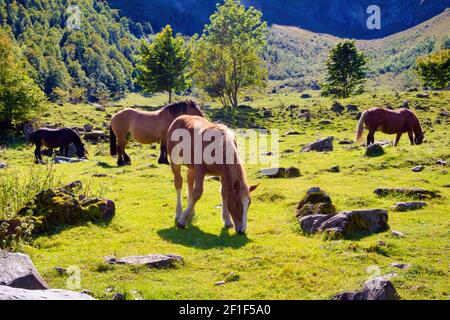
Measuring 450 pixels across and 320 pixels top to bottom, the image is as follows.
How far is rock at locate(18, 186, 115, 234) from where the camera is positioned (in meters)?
11.1

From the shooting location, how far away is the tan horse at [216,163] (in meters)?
10.6

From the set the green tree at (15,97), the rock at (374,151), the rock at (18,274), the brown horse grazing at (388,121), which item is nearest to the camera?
the rock at (18,274)

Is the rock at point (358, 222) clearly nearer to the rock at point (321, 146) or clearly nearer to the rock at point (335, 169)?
the rock at point (335, 169)

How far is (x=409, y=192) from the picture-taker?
15.1m

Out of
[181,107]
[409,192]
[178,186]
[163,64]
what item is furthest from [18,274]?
[163,64]

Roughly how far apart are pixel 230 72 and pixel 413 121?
33.2 meters

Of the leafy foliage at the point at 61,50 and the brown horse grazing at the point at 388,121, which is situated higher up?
the leafy foliage at the point at 61,50

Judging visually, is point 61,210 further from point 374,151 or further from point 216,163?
point 374,151

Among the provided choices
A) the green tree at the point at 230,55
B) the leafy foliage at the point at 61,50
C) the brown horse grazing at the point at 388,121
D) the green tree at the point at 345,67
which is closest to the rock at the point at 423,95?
the green tree at the point at 345,67

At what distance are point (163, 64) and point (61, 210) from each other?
165 feet

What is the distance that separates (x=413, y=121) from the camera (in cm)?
2753

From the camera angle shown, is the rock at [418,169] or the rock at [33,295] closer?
the rock at [33,295]

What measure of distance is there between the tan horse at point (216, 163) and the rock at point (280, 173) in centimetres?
797

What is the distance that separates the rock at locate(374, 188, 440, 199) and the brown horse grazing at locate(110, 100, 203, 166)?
26.8ft
